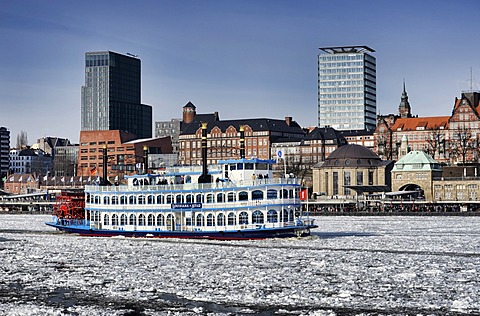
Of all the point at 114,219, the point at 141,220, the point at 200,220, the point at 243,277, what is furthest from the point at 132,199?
the point at 243,277

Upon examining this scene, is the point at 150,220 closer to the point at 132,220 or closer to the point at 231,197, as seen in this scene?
the point at 132,220

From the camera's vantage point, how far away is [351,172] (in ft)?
550

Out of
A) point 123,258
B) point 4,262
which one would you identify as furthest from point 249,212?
point 4,262

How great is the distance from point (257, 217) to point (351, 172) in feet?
327

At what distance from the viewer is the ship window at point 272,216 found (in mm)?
70000

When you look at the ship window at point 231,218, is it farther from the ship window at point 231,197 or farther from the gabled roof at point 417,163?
the gabled roof at point 417,163

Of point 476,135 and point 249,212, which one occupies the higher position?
point 476,135

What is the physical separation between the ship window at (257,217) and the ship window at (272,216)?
0.53 metres

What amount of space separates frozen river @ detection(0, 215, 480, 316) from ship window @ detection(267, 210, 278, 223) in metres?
2.48

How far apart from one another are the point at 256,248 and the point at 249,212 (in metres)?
8.06

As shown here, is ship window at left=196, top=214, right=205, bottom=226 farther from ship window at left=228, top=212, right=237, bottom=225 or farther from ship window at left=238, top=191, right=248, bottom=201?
ship window at left=238, top=191, right=248, bottom=201

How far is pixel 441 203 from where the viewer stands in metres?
141

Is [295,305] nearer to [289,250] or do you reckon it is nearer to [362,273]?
[362,273]

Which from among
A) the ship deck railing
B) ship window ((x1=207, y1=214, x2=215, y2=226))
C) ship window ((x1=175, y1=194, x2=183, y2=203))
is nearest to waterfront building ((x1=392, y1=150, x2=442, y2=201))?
the ship deck railing
